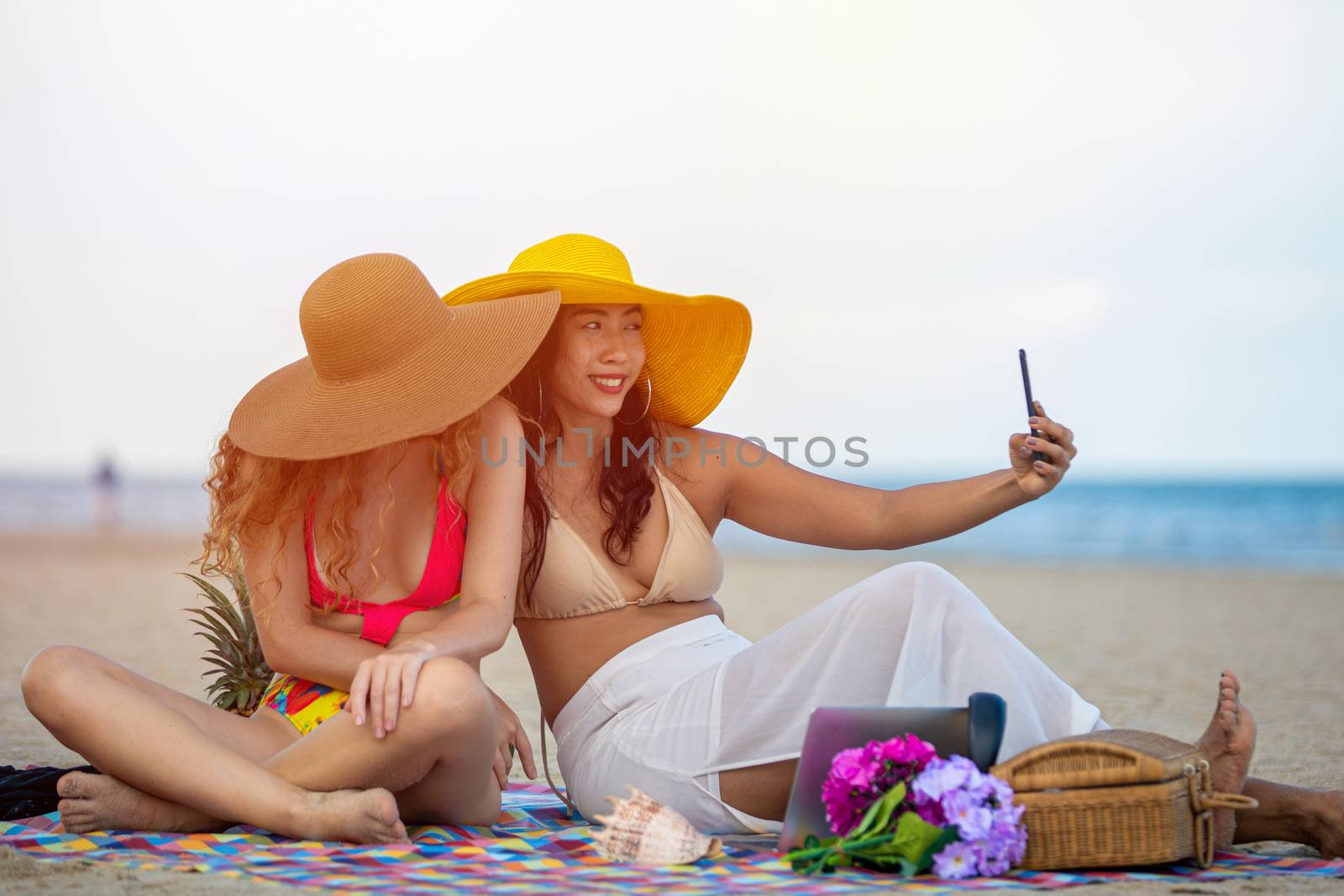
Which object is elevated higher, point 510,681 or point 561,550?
point 561,550

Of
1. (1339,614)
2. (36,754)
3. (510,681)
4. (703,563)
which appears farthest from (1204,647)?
(36,754)

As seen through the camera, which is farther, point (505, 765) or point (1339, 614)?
point (1339, 614)

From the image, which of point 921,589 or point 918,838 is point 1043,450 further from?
point 918,838

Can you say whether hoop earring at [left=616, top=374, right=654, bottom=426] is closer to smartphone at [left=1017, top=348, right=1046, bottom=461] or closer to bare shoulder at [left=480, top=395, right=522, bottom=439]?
bare shoulder at [left=480, top=395, right=522, bottom=439]

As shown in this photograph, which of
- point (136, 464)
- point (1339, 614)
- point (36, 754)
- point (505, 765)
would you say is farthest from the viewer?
point (136, 464)

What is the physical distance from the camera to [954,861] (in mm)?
2781

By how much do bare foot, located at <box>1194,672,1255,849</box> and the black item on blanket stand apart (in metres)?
2.68

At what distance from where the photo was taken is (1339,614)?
42.1 ft

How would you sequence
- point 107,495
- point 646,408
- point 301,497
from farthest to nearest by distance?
point 107,495, point 646,408, point 301,497

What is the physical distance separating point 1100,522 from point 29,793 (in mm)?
27739

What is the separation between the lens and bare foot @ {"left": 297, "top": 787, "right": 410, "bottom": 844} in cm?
302

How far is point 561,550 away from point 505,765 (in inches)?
22.8

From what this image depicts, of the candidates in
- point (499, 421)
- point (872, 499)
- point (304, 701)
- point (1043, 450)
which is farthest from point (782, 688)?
point (304, 701)

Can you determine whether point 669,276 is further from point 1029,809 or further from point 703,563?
point 1029,809
